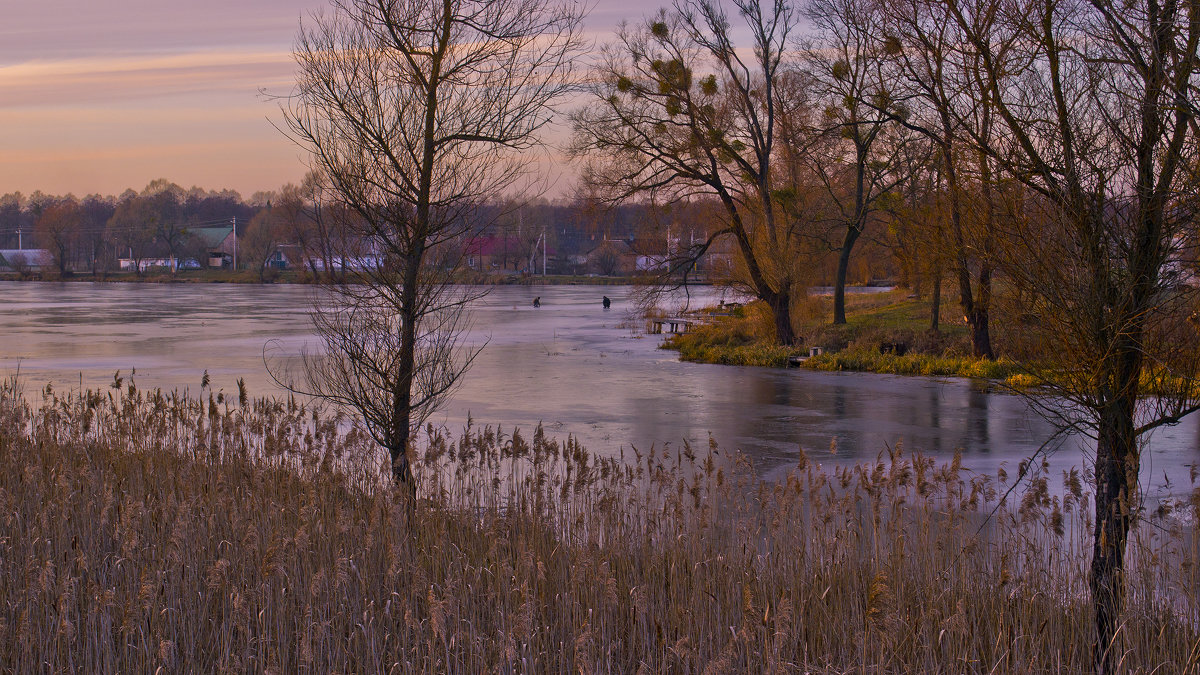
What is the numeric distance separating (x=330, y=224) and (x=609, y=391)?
1150 centimetres

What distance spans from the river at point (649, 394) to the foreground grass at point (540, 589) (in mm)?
1399

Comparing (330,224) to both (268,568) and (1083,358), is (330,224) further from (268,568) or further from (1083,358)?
(1083,358)

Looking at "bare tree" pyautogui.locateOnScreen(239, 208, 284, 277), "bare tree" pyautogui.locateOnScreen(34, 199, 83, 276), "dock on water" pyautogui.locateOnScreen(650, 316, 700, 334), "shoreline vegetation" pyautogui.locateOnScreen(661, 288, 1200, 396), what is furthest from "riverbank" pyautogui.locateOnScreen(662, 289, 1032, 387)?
"bare tree" pyautogui.locateOnScreen(34, 199, 83, 276)

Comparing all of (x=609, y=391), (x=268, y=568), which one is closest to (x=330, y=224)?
(x=268, y=568)

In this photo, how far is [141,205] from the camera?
464 feet

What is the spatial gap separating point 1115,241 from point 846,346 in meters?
22.5

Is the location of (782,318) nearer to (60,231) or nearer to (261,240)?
(261,240)

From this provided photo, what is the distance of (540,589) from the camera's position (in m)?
6.68

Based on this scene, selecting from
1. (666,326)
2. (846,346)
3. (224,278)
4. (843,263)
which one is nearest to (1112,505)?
(846,346)

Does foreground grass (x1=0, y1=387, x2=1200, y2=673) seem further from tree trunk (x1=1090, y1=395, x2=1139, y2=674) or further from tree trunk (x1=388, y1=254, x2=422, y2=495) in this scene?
tree trunk (x1=388, y1=254, x2=422, y2=495)

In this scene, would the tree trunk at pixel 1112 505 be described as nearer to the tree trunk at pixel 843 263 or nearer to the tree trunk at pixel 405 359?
the tree trunk at pixel 405 359

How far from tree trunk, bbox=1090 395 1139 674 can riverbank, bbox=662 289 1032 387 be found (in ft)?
46.3

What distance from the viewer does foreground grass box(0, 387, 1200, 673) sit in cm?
543

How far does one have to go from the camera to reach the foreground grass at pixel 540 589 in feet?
17.8
